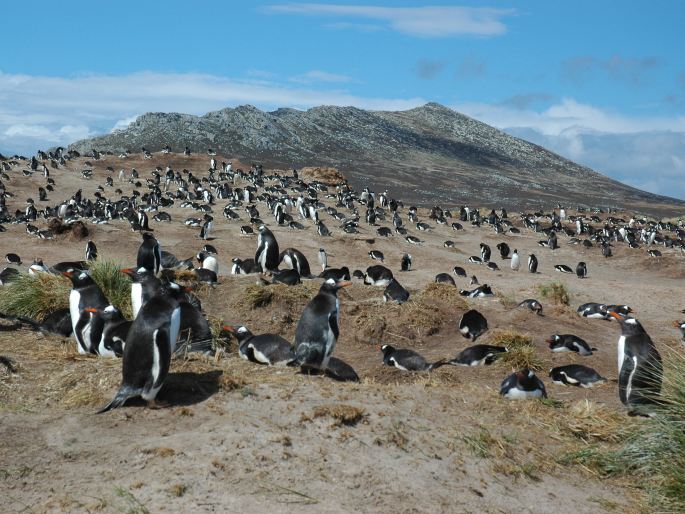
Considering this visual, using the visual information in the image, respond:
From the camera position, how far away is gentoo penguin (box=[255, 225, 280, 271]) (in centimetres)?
1672

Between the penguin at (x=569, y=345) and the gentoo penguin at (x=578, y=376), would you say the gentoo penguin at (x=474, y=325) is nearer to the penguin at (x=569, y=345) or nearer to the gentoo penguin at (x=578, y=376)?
the penguin at (x=569, y=345)

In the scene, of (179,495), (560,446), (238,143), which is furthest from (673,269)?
(238,143)

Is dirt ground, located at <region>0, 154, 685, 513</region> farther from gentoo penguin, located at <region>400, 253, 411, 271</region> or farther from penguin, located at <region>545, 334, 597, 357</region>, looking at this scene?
gentoo penguin, located at <region>400, 253, 411, 271</region>

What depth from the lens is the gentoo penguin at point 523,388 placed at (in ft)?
25.6

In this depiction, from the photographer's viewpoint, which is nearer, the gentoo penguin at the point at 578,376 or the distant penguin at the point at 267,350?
the distant penguin at the point at 267,350

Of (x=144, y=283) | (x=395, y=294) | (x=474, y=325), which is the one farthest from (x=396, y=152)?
(x=144, y=283)

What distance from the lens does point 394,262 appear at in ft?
81.7

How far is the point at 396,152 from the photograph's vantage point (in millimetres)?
103500

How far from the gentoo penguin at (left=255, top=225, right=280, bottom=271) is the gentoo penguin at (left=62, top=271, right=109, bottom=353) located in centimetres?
788

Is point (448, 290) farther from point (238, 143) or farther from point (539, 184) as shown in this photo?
point (539, 184)

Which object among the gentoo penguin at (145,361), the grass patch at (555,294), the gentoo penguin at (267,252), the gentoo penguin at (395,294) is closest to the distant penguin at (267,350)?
the gentoo penguin at (145,361)

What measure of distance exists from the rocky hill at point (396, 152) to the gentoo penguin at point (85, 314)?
55.5 metres

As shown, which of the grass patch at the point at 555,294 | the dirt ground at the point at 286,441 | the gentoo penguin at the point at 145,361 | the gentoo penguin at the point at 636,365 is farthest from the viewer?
the grass patch at the point at 555,294

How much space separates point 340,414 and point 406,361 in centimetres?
420
